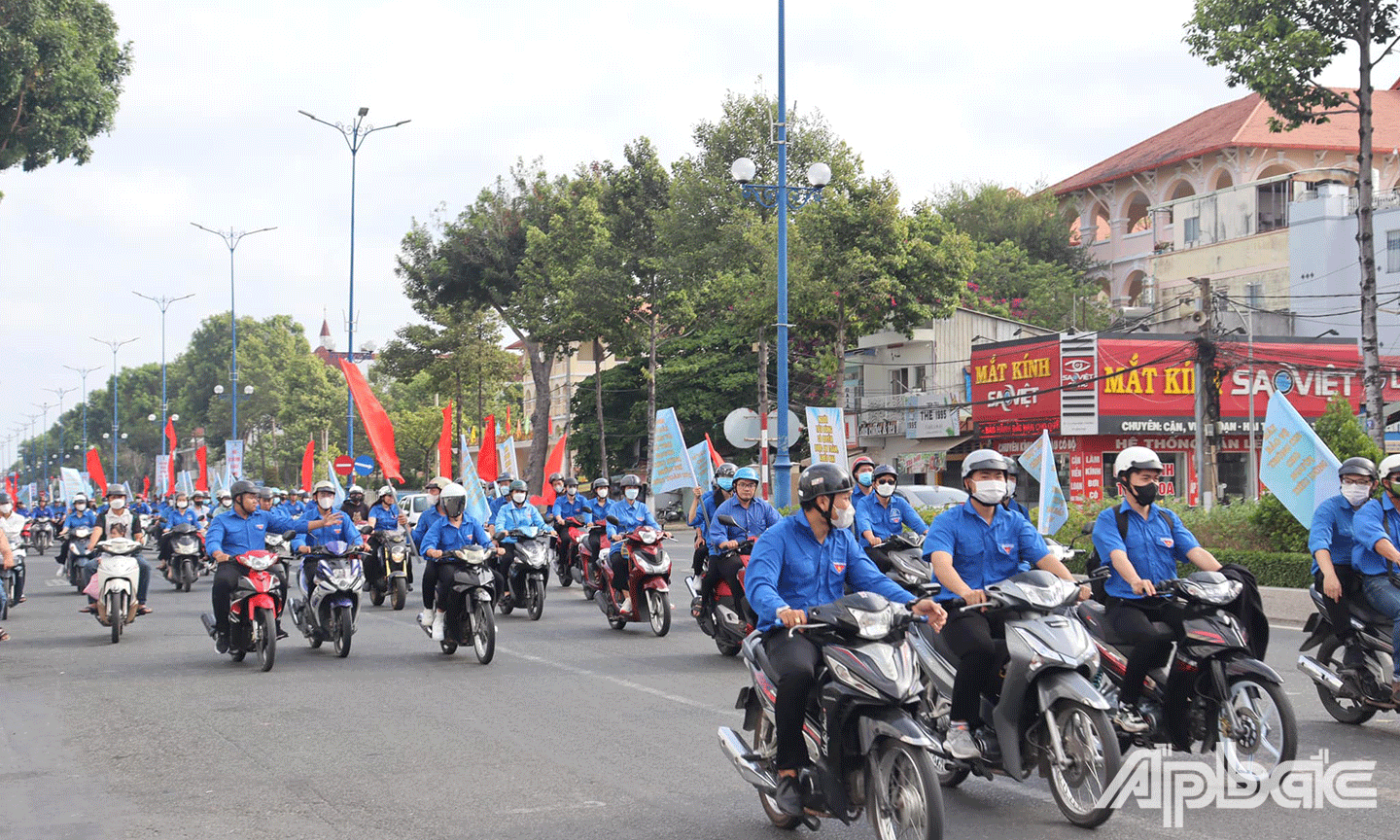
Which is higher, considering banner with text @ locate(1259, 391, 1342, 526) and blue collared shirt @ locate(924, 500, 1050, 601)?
banner with text @ locate(1259, 391, 1342, 526)

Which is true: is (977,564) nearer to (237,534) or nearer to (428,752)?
(428,752)

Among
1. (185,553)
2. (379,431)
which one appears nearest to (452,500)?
(379,431)

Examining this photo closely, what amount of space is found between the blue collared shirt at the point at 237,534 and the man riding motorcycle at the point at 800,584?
25.4ft

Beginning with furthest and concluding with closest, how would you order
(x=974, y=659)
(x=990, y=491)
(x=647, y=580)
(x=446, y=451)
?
(x=446, y=451), (x=647, y=580), (x=990, y=491), (x=974, y=659)

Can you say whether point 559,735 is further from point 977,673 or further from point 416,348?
point 416,348

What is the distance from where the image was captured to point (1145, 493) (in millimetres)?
6906

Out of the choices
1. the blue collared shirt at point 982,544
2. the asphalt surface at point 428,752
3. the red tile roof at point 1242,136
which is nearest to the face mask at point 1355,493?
the asphalt surface at point 428,752

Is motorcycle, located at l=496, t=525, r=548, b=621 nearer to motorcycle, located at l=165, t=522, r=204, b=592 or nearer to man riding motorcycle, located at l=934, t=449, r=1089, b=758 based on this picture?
motorcycle, located at l=165, t=522, r=204, b=592

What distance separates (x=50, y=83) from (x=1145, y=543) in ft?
99.6

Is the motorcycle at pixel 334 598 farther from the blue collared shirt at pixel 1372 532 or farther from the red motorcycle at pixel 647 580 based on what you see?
the blue collared shirt at pixel 1372 532

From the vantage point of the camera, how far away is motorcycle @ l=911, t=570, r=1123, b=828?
571cm

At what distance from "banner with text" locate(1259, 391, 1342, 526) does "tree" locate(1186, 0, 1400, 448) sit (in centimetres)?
876

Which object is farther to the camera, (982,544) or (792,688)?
(982,544)

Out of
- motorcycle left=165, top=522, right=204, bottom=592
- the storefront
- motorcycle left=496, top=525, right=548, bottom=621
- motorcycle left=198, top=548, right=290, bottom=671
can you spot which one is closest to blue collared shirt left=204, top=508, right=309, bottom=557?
motorcycle left=198, top=548, right=290, bottom=671
